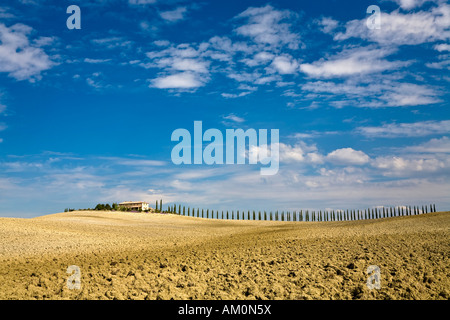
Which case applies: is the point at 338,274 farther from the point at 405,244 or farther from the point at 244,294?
the point at 405,244

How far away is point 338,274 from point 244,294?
12.1 ft

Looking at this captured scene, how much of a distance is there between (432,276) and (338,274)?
3.27 m

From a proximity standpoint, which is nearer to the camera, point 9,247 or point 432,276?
point 432,276

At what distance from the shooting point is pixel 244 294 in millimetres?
10836

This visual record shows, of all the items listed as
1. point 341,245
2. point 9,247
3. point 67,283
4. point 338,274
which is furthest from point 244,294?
point 9,247
